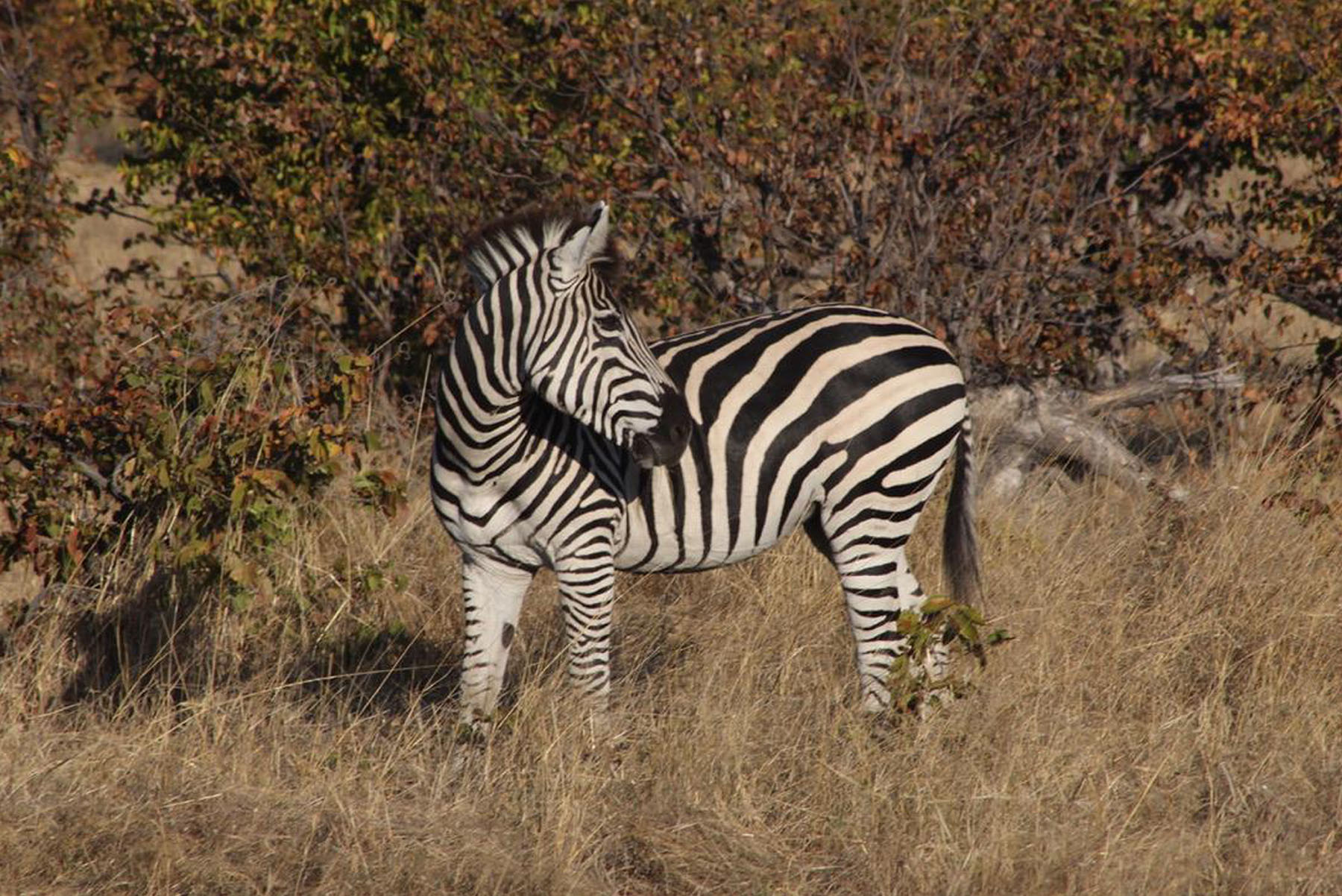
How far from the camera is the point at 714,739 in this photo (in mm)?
4625

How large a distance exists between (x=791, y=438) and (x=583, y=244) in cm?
108

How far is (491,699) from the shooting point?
4.87 meters

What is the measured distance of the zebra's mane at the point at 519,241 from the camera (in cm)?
446

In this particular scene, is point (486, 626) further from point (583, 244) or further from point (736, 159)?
point (736, 159)

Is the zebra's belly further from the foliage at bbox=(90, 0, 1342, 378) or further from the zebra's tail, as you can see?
the foliage at bbox=(90, 0, 1342, 378)

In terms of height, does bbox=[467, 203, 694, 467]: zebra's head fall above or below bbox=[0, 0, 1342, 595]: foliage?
below

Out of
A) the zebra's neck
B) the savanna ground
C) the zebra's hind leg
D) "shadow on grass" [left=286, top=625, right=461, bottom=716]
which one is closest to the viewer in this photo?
the savanna ground

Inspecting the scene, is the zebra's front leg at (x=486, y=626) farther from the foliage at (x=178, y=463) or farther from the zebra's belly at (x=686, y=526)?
the foliage at (x=178, y=463)

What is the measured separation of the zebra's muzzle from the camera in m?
4.35

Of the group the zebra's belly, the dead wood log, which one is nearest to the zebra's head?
the zebra's belly

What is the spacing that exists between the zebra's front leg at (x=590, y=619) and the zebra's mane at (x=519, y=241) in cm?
92

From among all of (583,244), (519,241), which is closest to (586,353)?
(583,244)

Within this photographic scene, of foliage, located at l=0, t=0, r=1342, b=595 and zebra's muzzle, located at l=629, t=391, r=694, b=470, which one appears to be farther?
foliage, located at l=0, t=0, r=1342, b=595

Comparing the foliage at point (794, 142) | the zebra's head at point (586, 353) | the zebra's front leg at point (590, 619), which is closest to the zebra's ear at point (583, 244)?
the zebra's head at point (586, 353)
